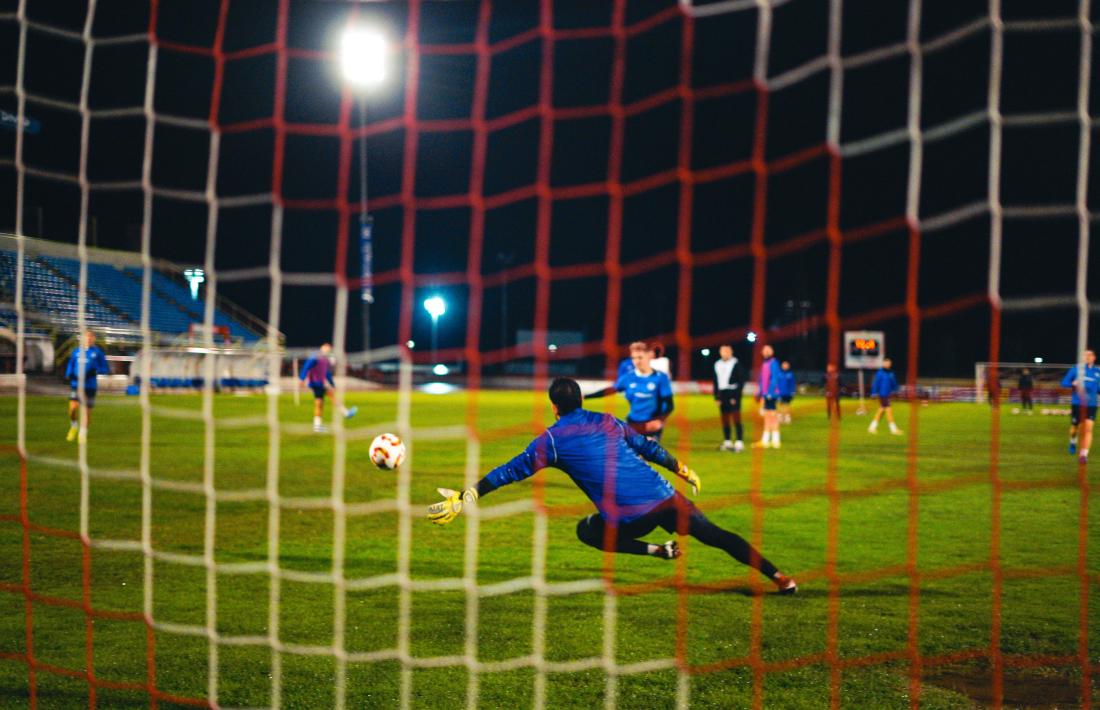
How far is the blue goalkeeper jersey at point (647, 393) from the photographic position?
421 inches

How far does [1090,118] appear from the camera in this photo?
16.8 feet

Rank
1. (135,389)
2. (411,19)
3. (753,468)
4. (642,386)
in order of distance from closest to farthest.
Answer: (411,19) → (642,386) → (753,468) → (135,389)

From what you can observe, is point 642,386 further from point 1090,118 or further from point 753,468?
point 1090,118

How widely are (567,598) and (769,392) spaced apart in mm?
9442

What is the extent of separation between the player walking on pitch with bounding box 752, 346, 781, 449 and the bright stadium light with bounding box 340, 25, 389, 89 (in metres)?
7.94

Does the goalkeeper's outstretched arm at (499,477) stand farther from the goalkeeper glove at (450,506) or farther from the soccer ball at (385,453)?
the soccer ball at (385,453)

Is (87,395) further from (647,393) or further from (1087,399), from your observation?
(1087,399)

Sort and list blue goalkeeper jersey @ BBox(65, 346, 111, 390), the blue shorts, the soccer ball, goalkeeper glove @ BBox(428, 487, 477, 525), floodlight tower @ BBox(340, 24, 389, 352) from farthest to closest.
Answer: blue goalkeeper jersey @ BBox(65, 346, 111, 390) → the blue shorts → floodlight tower @ BBox(340, 24, 389, 352) → the soccer ball → goalkeeper glove @ BBox(428, 487, 477, 525)

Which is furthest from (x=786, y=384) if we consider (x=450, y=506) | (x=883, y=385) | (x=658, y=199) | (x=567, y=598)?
(x=450, y=506)

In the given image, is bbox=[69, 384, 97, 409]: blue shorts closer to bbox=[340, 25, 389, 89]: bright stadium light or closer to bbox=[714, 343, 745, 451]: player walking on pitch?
bbox=[340, 25, 389, 89]: bright stadium light

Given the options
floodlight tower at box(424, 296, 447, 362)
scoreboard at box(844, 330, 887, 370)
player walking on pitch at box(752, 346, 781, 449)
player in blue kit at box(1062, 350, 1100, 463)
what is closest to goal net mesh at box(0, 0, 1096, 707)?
floodlight tower at box(424, 296, 447, 362)

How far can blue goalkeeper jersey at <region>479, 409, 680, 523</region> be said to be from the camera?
5.18 m

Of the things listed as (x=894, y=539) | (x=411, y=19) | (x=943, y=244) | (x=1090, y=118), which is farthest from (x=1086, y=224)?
(x=411, y=19)

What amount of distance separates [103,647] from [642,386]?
7043mm
